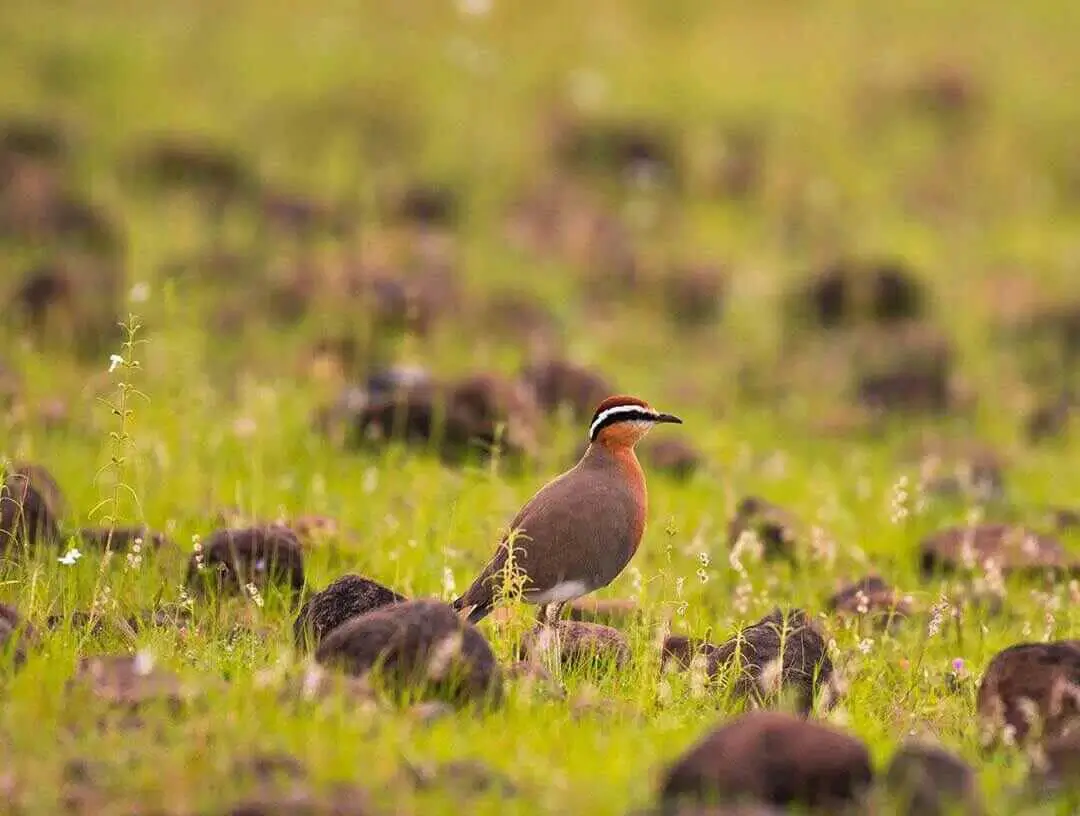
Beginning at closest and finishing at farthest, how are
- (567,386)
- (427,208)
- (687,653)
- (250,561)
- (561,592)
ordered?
(687,653)
(561,592)
(250,561)
(567,386)
(427,208)

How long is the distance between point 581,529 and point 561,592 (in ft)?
0.94

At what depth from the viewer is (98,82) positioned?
2109 centimetres

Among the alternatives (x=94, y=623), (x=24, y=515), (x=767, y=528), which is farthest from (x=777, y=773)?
(x=767, y=528)

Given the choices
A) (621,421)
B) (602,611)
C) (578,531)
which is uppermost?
(621,421)

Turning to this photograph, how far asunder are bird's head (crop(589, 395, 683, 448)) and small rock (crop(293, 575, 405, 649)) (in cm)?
156

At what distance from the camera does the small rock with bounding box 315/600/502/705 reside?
6309 mm

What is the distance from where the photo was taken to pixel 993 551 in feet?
33.9

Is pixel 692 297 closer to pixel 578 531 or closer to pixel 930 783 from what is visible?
pixel 578 531

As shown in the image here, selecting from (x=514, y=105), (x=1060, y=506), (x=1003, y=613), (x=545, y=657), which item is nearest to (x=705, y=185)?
(x=514, y=105)

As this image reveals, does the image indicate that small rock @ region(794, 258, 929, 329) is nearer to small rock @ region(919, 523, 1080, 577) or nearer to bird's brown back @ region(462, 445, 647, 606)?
small rock @ region(919, 523, 1080, 577)

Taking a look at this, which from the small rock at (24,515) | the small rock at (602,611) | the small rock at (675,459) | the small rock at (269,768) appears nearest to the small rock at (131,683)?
the small rock at (269,768)

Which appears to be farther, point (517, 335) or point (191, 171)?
point (191, 171)

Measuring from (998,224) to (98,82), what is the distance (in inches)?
410

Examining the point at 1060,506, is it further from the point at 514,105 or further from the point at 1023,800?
the point at 514,105
